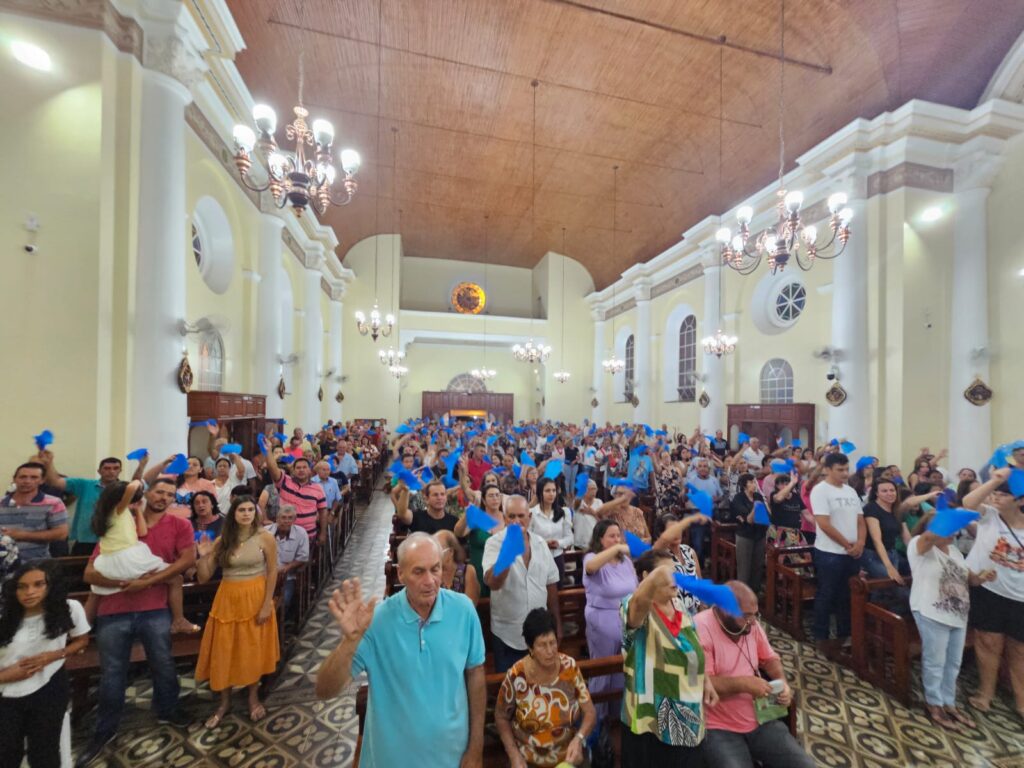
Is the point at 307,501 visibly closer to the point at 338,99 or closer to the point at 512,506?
the point at 512,506

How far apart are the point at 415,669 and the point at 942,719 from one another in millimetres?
3590

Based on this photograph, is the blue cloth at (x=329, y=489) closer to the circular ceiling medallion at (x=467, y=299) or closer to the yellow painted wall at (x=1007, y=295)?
the yellow painted wall at (x=1007, y=295)

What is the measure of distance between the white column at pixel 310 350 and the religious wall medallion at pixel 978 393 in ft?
46.3

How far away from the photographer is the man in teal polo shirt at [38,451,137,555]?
12.6 feet

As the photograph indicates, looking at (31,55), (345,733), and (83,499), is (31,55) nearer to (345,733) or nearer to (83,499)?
(83,499)

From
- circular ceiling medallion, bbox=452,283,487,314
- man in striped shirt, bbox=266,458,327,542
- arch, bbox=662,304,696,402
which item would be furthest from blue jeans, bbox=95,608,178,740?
circular ceiling medallion, bbox=452,283,487,314

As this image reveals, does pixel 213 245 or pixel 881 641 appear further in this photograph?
pixel 213 245

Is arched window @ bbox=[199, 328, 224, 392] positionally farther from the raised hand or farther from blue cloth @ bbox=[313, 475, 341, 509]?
the raised hand

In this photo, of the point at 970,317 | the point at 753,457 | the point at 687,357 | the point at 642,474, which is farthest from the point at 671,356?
the point at 642,474

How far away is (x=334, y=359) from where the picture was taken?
16031mm

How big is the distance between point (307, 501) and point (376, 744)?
3128 millimetres

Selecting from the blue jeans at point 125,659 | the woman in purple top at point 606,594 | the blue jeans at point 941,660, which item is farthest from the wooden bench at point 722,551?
the blue jeans at point 125,659

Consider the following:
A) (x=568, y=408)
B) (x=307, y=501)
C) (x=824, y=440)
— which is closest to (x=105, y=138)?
(x=307, y=501)

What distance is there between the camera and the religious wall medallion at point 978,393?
694 cm
